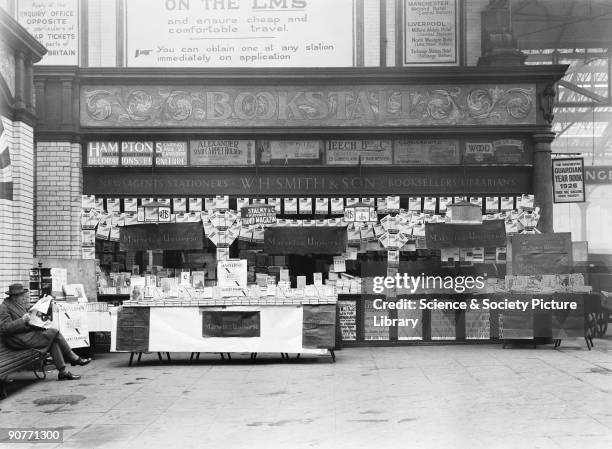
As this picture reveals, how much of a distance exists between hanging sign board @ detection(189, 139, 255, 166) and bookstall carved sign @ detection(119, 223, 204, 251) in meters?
1.26

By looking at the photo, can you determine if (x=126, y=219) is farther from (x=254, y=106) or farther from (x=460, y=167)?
(x=460, y=167)

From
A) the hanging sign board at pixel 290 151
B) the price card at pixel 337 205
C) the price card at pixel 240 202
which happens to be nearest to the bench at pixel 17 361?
the price card at pixel 240 202

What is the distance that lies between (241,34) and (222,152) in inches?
88.6

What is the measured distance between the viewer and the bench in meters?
9.05

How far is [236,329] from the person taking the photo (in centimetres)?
1141

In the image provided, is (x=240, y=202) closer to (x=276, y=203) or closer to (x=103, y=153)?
(x=276, y=203)

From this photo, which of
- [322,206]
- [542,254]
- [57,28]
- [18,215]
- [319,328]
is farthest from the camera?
[57,28]

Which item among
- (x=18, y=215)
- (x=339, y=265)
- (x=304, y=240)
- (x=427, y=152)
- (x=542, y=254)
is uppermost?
(x=427, y=152)

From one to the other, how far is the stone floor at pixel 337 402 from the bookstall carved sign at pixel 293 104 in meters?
4.44

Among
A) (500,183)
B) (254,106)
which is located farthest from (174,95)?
(500,183)

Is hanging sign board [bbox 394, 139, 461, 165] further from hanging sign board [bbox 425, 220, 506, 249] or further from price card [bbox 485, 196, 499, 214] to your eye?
hanging sign board [bbox 425, 220, 506, 249]

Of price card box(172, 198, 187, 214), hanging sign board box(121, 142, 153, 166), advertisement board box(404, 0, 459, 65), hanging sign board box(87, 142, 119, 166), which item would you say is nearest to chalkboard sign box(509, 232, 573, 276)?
advertisement board box(404, 0, 459, 65)

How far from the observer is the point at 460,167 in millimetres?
13922

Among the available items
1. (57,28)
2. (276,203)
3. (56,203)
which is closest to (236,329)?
(276,203)
